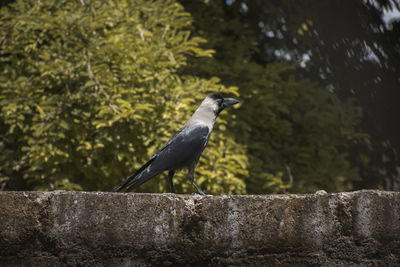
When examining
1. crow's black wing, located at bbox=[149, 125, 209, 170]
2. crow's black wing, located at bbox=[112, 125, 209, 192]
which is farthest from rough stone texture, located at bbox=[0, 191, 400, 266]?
crow's black wing, located at bbox=[149, 125, 209, 170]

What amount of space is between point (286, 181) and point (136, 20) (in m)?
2.69

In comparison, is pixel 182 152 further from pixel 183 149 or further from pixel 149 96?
pixel 149 96

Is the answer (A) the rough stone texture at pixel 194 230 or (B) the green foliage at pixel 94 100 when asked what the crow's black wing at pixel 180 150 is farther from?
(B) the green foliage at pixel 94 100

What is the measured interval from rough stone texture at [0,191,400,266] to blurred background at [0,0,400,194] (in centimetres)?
177

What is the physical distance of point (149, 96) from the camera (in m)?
4.73

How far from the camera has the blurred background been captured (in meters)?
4.05

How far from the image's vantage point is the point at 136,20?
5039 mm

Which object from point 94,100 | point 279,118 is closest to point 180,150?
point 94,100

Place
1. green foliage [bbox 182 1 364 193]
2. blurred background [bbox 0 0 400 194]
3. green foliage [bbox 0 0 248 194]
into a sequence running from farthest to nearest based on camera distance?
green foliage [bbox 182 1 364 193] < green foliage [bbox 0 0 248 194] < blurred background [bbox 0 0 400 194]

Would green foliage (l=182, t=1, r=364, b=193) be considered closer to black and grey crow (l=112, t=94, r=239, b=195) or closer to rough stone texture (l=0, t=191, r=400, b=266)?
black and grey crow (l=112, t=94, r=239, b=195)

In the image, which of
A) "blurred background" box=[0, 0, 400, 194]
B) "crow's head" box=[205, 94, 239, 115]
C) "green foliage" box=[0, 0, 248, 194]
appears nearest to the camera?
"crow's head" box=[205, 94, 239, 115]

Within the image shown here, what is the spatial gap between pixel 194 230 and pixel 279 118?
4.70m

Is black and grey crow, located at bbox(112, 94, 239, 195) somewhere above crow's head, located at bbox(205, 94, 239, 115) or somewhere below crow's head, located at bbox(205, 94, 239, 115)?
below

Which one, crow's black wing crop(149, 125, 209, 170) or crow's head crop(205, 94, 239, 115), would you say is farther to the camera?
crow's head crop(205, 94, 239, 115)
